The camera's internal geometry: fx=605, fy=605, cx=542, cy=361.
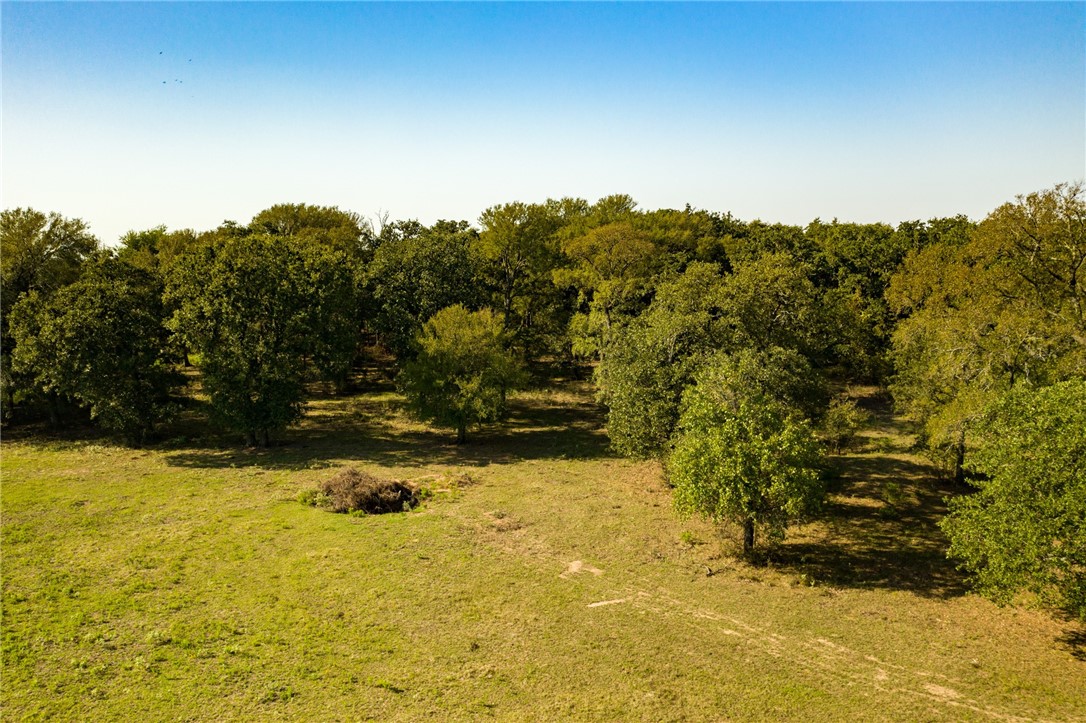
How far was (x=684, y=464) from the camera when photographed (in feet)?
94.3

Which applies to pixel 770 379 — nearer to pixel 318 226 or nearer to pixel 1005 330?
pixel 1005 330

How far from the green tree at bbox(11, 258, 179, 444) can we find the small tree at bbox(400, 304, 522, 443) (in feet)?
62.6

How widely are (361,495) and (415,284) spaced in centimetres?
3340

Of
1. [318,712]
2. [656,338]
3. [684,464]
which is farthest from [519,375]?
[318,712]

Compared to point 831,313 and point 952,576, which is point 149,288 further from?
point 952,576

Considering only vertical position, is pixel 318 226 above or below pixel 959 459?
above

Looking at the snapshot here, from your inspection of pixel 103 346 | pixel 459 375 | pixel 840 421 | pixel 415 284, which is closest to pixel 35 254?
pixel 103 346

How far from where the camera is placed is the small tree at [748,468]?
27000mm

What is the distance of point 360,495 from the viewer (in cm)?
3528

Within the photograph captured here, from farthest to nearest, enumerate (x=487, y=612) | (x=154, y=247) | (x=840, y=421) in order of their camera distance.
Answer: (x=154, y=247) → (x=840, y=421) → (x=487, y=612)

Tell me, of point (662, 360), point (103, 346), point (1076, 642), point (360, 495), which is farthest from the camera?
point (103, 346)

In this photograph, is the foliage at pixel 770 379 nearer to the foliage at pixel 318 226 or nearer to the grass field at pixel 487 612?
the grass field at pixel 487 612

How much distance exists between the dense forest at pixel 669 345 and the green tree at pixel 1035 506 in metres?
0.08

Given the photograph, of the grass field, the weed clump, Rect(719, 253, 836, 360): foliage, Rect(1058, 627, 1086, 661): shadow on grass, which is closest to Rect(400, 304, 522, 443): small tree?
the grass field
